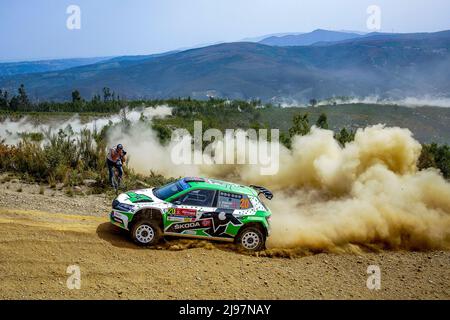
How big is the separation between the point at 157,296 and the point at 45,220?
14.2ft

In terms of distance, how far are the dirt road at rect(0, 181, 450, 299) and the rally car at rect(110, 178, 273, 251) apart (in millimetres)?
351

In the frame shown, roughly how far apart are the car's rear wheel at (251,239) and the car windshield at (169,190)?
1866mm

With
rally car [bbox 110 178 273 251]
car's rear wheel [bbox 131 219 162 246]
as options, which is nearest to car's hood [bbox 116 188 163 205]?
rally car [bbox 110 178 273 251]

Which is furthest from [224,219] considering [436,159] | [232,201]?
[436,159]

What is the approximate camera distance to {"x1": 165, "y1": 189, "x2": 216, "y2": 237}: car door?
30.7 ft

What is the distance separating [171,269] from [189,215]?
1.56 meters

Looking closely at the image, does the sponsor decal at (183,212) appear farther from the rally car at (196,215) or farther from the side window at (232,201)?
the side window at (232,201)

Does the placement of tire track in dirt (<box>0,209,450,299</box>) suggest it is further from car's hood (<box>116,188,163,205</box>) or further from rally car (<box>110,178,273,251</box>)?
car's hood (<box>116,188,163,205</box>)

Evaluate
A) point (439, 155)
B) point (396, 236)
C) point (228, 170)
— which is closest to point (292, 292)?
point (396, 236)

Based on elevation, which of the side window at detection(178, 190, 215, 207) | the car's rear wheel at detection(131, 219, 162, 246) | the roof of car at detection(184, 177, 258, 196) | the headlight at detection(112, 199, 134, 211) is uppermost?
the roof of car at detection(184, 177, 258, 196)

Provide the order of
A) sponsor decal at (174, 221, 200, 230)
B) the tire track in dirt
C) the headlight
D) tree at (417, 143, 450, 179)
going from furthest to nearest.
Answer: tree at (417, 143, 450, 179)
sponsor decal at (174, 221, 200, 230)
the headlight
the tire track in dirt

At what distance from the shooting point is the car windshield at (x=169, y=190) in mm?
9742

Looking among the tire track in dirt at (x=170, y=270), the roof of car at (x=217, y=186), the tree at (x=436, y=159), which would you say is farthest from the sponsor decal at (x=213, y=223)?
the tree at (x=436, y=159)
